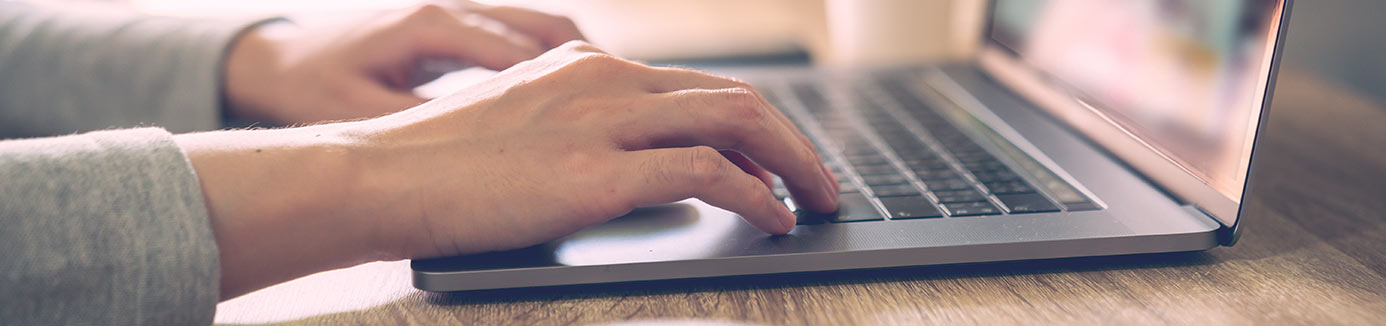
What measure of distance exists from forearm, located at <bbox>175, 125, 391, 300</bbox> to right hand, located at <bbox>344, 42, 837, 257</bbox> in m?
0.02

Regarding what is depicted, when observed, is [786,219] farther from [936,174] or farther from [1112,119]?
[1112,119]

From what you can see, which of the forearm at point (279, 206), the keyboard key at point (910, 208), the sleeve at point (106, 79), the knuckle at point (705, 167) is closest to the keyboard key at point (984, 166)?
the keyboard key at point (910, 208)

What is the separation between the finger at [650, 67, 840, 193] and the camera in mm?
486

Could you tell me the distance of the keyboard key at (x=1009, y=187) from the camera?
1.70 ft

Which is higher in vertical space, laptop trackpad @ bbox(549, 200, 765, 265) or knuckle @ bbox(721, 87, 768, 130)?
knuckle @ bbox(721, 87, 768, 130)

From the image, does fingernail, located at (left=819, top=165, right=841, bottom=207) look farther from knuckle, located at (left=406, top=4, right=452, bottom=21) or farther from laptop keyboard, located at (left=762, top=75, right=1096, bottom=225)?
knuckle, located at (left=406, top=4, right=452, bottom=21)

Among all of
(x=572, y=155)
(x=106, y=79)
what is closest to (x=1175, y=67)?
(x=572, y=155)

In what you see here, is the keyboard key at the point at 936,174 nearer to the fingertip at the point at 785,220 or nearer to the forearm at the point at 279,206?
the fingertip at the point at 785,220

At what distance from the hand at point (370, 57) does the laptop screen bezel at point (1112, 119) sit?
0.39 m

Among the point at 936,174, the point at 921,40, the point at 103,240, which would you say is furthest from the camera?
the point at 921,40

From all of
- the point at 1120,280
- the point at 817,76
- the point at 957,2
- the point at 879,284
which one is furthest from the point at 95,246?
the point at 957,2

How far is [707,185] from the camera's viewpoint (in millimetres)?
439

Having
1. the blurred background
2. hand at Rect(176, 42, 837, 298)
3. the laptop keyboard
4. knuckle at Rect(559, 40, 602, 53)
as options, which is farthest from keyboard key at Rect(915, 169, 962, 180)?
the blurred background

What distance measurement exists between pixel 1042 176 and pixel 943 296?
0.19m
